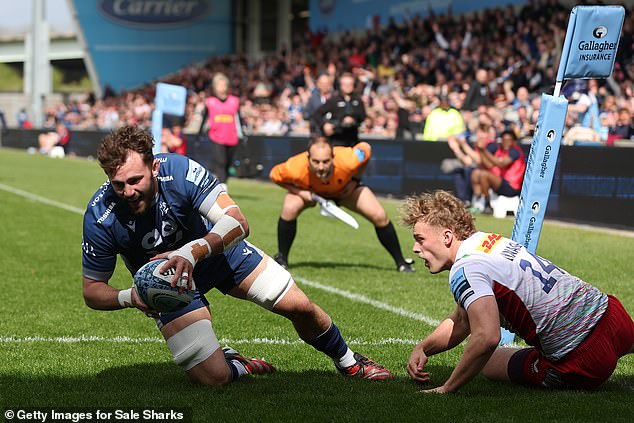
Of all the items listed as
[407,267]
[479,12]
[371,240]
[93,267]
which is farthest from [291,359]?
[479,12]

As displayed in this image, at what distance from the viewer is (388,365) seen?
6281 millimetres

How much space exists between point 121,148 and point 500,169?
1178 cm

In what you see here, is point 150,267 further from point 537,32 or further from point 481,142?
point 537,32

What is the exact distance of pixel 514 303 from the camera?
5.14m

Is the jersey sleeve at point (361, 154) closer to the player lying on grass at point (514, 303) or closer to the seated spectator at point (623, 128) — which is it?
the player lying on grass at point (514, 303)

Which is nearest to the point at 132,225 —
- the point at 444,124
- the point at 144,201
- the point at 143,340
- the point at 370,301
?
the point at 144,201

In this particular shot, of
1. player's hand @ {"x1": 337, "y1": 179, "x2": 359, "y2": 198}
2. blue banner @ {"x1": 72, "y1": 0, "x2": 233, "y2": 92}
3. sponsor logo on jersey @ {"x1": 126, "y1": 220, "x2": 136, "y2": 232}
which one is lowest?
blue banner @ {"x1": 72, "y1": 0, "x2": 233, "y2": 92}

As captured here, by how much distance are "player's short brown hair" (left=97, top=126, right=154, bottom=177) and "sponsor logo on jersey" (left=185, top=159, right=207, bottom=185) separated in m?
0.29

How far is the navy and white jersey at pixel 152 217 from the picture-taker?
5.49 m

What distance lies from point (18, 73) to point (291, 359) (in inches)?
3154

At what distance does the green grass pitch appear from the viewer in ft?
16.9

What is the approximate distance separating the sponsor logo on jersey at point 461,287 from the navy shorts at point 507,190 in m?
11.4

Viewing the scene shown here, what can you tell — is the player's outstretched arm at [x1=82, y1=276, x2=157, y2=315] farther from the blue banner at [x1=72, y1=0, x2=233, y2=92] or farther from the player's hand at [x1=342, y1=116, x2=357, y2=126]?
the blue banner at [x1=72, y1=0, x2=233, y2=92]
